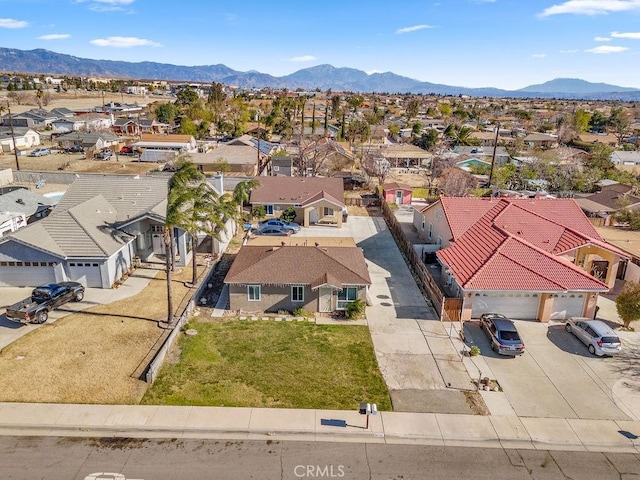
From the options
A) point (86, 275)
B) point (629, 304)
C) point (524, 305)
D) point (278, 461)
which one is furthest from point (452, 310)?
point (86, 275)

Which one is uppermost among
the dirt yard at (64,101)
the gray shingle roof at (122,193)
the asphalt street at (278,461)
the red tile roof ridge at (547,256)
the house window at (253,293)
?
the dirt yard at (64,101)

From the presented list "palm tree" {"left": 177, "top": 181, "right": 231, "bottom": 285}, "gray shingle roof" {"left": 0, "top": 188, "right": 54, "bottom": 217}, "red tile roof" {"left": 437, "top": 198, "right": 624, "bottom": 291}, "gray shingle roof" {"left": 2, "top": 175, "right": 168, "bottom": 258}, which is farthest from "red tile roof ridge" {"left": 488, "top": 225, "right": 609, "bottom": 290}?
"gray shingle roof" {"left": 0, "top": 188, "right": 54, "bottom": 217}

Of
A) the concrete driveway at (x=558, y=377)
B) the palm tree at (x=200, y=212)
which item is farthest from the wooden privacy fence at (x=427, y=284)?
the palm tree at (x=200, y=212)

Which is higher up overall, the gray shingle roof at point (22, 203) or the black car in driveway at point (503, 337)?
the gray shingle roof at point (22, 203)

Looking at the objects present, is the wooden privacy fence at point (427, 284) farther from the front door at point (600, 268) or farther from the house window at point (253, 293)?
the house window at point (253, 293)

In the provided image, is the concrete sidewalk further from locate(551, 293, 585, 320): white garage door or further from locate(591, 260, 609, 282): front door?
locate(591, 260, 609, 282): front door

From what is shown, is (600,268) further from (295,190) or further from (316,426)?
(295,190)

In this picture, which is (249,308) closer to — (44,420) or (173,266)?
(173,266)

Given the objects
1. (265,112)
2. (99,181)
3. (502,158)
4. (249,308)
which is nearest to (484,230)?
(249,308)
